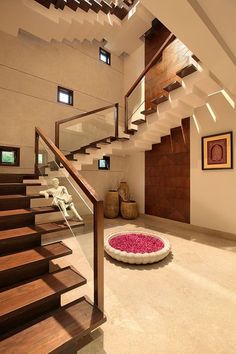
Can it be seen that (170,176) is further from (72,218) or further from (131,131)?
(72,218)

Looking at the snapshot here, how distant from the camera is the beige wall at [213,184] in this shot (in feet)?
12.3

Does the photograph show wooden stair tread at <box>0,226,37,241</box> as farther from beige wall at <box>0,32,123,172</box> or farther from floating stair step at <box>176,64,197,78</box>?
floating stair step at <box>176,64,197,78</box>

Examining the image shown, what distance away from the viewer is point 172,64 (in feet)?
13.1

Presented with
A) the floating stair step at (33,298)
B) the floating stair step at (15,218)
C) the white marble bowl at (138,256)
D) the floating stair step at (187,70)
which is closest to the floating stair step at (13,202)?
the floating stair step at (15,218)

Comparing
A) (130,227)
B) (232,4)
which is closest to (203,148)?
(130,227)

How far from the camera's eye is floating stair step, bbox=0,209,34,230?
2.09 meters

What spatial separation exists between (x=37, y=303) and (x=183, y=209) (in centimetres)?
391

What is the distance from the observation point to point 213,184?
4031mm

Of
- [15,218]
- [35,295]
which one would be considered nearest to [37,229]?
[15,218]

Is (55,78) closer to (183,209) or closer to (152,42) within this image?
(152,42)

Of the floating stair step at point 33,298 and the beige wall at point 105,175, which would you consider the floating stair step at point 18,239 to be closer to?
the floating stair step at point 33,298

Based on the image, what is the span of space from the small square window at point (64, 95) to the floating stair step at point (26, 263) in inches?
166

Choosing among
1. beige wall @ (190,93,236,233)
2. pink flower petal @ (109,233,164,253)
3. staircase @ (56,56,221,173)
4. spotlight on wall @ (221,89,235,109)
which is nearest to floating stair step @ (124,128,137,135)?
staircase @ (56,56,221,173)

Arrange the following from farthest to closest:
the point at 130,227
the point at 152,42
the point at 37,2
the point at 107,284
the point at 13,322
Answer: the point at 152,42 < the point at 130,227 < the point at 37,2 < the point at 107,284 < the point at 13,322
